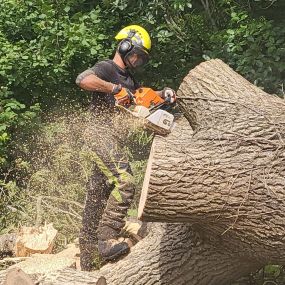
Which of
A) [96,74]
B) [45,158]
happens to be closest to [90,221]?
[96,74]

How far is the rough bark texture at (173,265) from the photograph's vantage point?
17.2 feet

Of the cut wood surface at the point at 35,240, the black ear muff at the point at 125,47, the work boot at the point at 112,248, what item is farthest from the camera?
the cut wood surface at the point at 35,240

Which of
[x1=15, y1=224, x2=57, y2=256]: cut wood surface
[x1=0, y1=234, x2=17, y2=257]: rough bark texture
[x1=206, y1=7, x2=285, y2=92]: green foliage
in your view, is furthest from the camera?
[x1=206, y1=7, x2=285, y2=92]: green foliage

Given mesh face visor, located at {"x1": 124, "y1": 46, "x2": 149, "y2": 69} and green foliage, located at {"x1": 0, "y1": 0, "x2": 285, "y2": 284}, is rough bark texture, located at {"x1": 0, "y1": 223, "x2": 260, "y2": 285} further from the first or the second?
green foliage, located at {"x1": 0, "y1": 0, "x2": 285, "y2": 284}

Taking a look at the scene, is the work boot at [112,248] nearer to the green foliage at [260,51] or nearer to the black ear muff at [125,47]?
the black ear muff at [125,47]

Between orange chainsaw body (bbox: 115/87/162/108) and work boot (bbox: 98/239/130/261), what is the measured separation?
1.08 metres

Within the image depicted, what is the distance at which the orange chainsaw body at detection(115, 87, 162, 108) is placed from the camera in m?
6.03

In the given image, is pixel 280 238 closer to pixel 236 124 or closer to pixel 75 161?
pixel 236 124

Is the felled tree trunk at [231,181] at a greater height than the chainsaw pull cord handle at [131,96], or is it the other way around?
the chainsaw pull cord handle at [131,96]

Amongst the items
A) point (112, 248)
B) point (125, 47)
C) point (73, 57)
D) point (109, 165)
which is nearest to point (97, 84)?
point (125, 47)

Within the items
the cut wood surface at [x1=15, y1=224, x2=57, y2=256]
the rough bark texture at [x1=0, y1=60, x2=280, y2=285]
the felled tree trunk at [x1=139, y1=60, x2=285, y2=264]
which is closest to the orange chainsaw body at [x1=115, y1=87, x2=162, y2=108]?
the rough bark texture at [x1=0, y1=60, x2=280, y2=285]

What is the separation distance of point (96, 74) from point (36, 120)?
10.5 feet

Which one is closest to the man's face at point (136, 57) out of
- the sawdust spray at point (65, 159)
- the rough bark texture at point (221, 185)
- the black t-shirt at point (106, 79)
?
the black t-shirt at point (106, 79)

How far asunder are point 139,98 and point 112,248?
4.01ft
